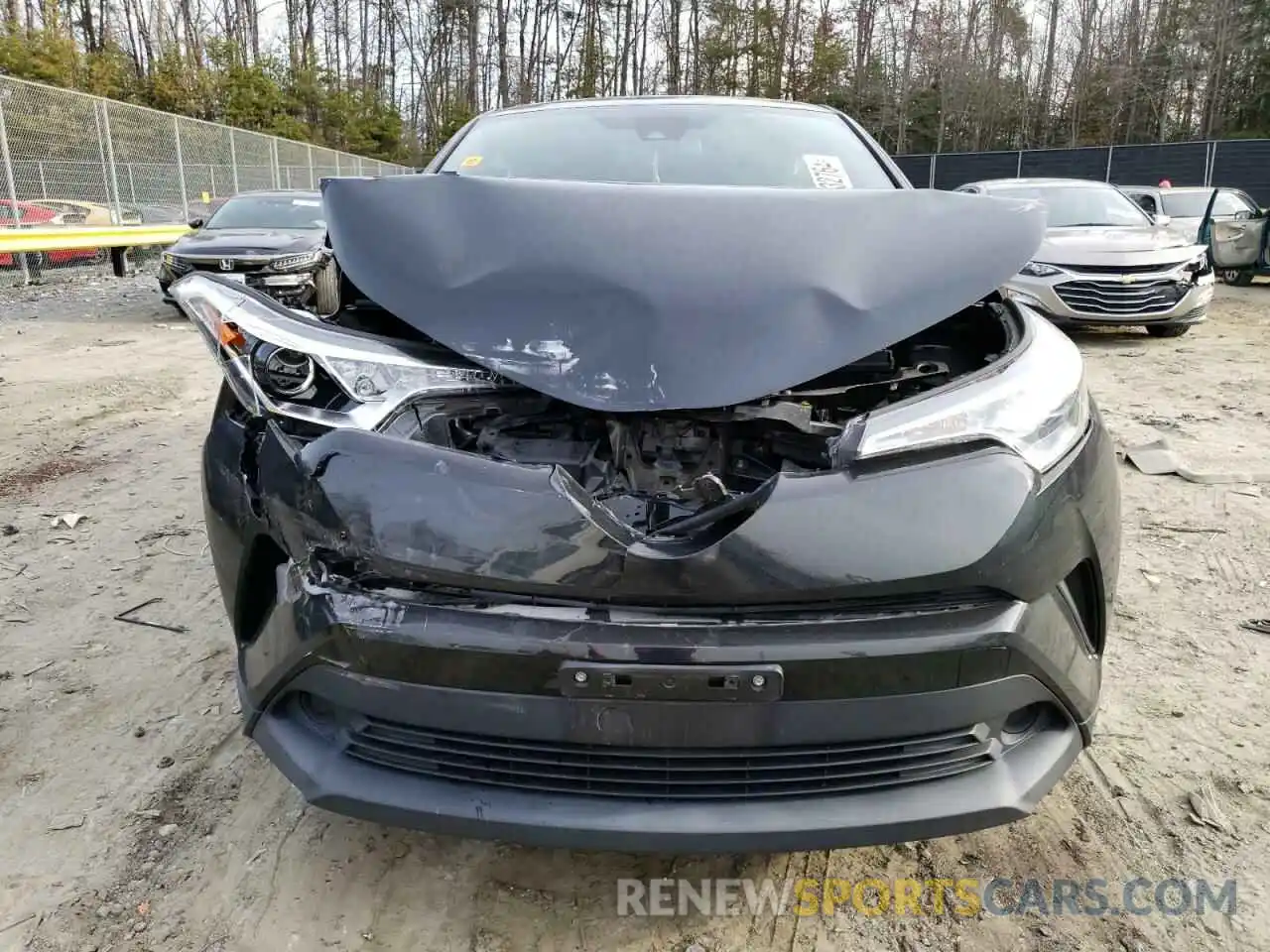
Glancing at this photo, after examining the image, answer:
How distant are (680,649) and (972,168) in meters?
32.6

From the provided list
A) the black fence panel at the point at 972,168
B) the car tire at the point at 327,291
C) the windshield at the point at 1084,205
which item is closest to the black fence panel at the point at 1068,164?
the black fence panel at the point at 972,168

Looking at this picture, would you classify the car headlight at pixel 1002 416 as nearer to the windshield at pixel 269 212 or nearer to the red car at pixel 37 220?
the windshield at pixel 269 212

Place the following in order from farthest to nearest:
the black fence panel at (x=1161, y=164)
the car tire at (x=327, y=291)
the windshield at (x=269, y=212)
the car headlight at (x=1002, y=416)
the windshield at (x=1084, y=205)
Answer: the black fence panel at (x=1161, y=164) → the windshield at (x=269, y=212) → the windshield at (x=1084, y=205) → the car tire at (x=327, y=291) → the car headlight at (x=1002, y=416)

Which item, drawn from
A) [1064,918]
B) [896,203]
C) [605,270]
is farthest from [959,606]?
[896,203]

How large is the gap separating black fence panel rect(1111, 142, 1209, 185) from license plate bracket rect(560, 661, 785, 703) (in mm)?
29004

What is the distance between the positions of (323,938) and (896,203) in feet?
6.48

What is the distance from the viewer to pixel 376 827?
6.54 feet

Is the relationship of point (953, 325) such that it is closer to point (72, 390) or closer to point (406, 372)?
point (406, 372)

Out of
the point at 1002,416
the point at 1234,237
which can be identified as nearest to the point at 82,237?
the point at 1002,416

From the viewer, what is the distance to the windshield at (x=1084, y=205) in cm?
891

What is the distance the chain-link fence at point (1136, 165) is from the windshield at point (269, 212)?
1796 cm

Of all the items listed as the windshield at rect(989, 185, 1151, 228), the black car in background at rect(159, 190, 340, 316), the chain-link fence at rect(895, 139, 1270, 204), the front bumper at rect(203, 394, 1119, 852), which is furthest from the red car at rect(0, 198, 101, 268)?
the chain-link fence at rect(895, 139, 1270, 204)

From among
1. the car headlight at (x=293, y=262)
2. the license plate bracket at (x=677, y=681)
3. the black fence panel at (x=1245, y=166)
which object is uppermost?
the black fence panel at (x=1245, y=166)

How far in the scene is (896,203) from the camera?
2.10 m
